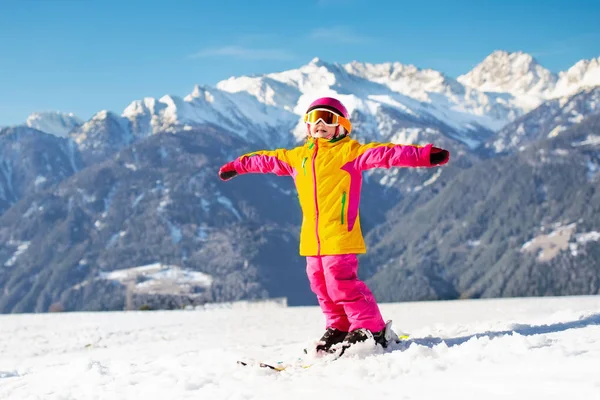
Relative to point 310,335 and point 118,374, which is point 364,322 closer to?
point 118,374

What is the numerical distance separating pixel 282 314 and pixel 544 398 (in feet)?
32.8

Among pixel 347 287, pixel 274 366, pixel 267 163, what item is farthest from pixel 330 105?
pixel 274 366

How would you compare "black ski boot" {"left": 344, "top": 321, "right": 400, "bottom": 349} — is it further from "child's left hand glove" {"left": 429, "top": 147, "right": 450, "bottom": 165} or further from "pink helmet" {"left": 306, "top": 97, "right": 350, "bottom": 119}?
"pink helmet" {"left": 306, "top": 97, "right": 350, "bottom": 119}

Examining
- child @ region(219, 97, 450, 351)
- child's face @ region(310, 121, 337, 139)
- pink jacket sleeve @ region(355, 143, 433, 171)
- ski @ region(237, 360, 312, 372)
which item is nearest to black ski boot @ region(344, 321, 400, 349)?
child @ region(219, 97, 450, 351)

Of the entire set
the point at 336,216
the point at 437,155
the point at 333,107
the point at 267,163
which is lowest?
the point at 336,216

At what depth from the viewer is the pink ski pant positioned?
5.90 meters

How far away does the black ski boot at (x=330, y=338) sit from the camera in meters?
6.14

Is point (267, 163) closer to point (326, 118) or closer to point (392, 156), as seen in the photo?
point (326, 118)

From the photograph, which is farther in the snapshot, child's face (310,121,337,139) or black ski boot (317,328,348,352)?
child's face (310,121,337,139)

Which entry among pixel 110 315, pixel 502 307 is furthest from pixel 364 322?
pixel 110 315

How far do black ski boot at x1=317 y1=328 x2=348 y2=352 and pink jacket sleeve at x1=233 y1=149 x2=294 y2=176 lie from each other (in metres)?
1.54

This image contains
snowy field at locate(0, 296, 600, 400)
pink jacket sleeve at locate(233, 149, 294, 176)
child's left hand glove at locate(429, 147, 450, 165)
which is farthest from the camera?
pink jacket sleeve at locate(233, 149, 294, 176)

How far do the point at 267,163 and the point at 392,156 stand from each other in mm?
1439

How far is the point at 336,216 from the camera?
5.91 meters
